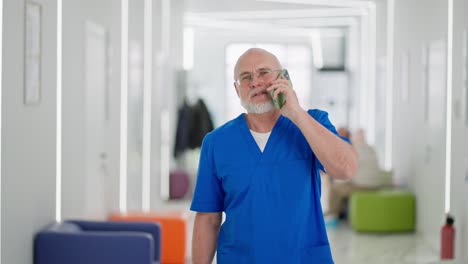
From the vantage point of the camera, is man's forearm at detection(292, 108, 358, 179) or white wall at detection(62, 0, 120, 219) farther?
white wall at detection(62, 0, 120, 219)

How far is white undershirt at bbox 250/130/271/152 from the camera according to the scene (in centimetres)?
248

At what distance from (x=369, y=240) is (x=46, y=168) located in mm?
4017

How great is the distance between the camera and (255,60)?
2.46m

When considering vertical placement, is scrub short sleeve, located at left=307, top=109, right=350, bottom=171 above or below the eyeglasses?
below

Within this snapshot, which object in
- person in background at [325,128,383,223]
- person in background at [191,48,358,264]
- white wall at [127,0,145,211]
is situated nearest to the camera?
person in background at [191,48,358,264]

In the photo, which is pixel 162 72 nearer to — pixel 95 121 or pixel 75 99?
pixel 95 121

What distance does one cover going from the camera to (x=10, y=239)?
151 inches

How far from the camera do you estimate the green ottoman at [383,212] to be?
26.0ft

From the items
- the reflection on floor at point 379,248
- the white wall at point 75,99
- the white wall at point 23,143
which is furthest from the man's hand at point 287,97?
the reflection on floor at point 379,248

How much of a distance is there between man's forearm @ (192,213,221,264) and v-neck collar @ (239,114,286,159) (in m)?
0.26

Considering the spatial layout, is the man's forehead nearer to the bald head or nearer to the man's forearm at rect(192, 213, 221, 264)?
the bald head

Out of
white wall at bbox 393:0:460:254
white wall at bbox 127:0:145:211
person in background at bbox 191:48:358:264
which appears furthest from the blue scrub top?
white wall at bbox 127:0:145:211

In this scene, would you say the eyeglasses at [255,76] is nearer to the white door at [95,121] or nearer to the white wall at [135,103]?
the white door at [95,121]

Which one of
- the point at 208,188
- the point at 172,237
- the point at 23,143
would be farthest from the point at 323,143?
the point at 172,237
